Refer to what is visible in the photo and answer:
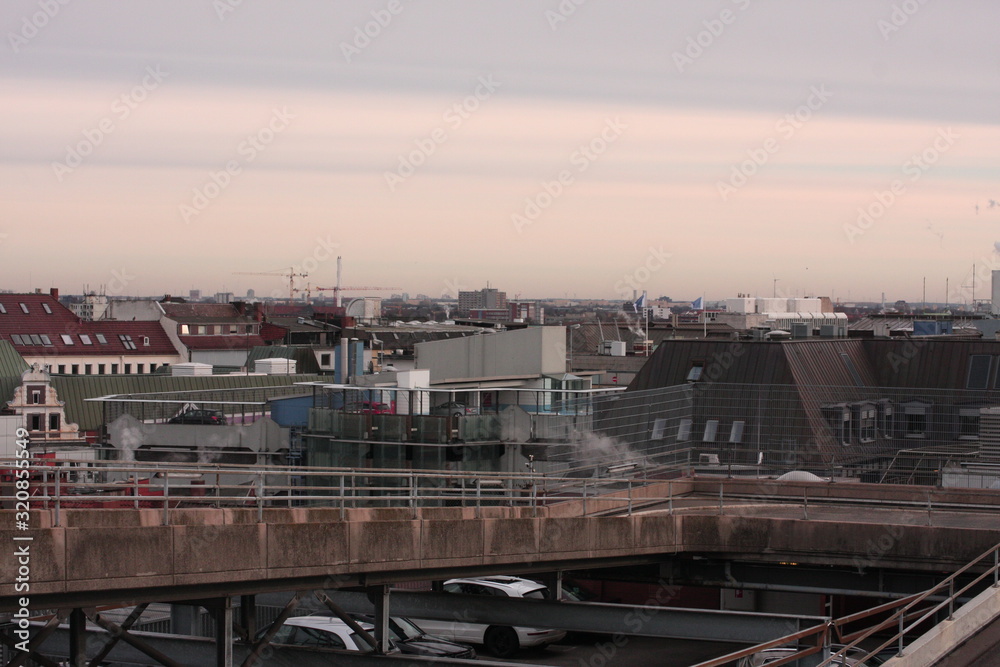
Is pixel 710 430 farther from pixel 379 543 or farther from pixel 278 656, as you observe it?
pixel 278 656

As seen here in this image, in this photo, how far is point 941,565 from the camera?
19.6 metres

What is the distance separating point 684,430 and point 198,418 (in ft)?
47.5

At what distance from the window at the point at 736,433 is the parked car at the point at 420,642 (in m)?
8.06

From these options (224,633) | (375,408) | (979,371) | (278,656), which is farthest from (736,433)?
(224,633)

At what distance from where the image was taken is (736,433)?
28.1m

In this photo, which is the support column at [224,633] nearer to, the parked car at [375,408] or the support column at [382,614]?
the support column at [382,614]

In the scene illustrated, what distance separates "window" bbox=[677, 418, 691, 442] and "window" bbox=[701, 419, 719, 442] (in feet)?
3.15

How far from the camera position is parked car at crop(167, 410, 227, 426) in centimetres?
3425

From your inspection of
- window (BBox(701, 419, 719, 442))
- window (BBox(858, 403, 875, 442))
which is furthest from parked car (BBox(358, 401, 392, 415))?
window (BBox(858, 403, 875, 442))

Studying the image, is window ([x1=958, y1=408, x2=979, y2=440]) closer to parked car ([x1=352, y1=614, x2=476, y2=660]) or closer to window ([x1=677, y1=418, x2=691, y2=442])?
window ([x1=677, y1=418, x2=691, y2=442])

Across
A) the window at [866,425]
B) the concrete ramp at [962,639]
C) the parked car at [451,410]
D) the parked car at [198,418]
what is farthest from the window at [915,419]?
the parked car at [198,418]

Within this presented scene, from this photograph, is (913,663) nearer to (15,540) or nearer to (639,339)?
(15,540)

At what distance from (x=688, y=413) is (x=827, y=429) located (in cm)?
437

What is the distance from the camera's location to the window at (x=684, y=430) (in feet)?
88.8
